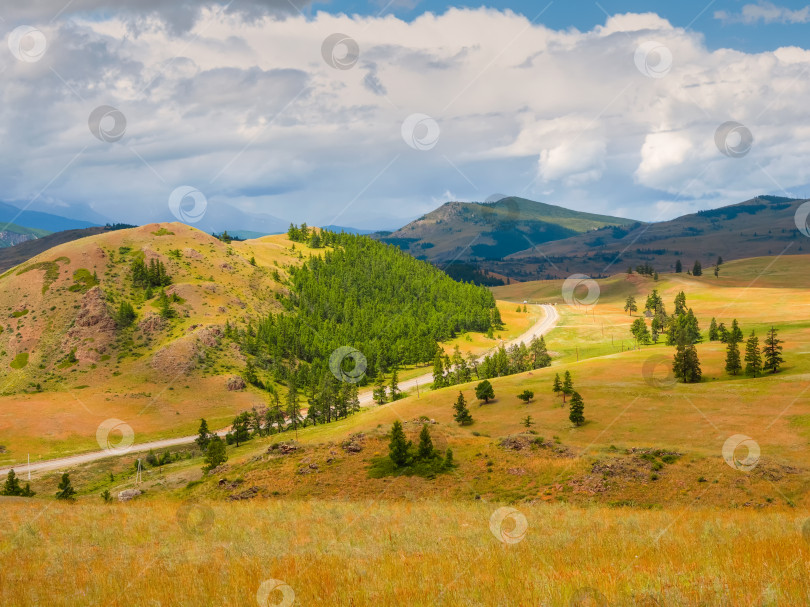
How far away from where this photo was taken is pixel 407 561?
13.9 meters

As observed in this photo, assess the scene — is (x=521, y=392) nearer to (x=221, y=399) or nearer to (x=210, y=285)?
(x=221, y=399)

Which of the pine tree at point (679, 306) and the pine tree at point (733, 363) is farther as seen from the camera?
the pine tree at point (679, 306)

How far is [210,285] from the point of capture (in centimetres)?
17700

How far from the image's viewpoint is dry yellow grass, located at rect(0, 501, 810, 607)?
10242mm

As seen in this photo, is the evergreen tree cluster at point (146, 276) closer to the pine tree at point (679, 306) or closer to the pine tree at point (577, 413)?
the pine tree at point (577, 413)

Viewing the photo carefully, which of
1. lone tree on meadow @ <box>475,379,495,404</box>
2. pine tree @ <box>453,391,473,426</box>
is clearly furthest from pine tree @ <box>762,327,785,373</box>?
Result: pine tree @ <box>453,391,473,426</box>

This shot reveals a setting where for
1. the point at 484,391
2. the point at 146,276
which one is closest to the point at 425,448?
the point at 484,391

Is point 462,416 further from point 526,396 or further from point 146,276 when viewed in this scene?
point 146,276

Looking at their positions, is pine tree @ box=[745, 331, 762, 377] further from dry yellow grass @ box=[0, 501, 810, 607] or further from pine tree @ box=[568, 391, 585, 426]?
dry yellow grass @ box=[0, 501, 810, 607]

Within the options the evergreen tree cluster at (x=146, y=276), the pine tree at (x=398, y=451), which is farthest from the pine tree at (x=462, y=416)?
the evergreen tree cluster at (x=146, y=276)

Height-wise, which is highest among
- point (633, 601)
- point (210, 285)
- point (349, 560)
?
point (210, 285)

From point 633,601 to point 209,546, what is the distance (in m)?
14.0

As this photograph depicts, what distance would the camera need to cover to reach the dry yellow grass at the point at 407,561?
403 inches

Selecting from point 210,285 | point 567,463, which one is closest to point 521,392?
point 567,463
